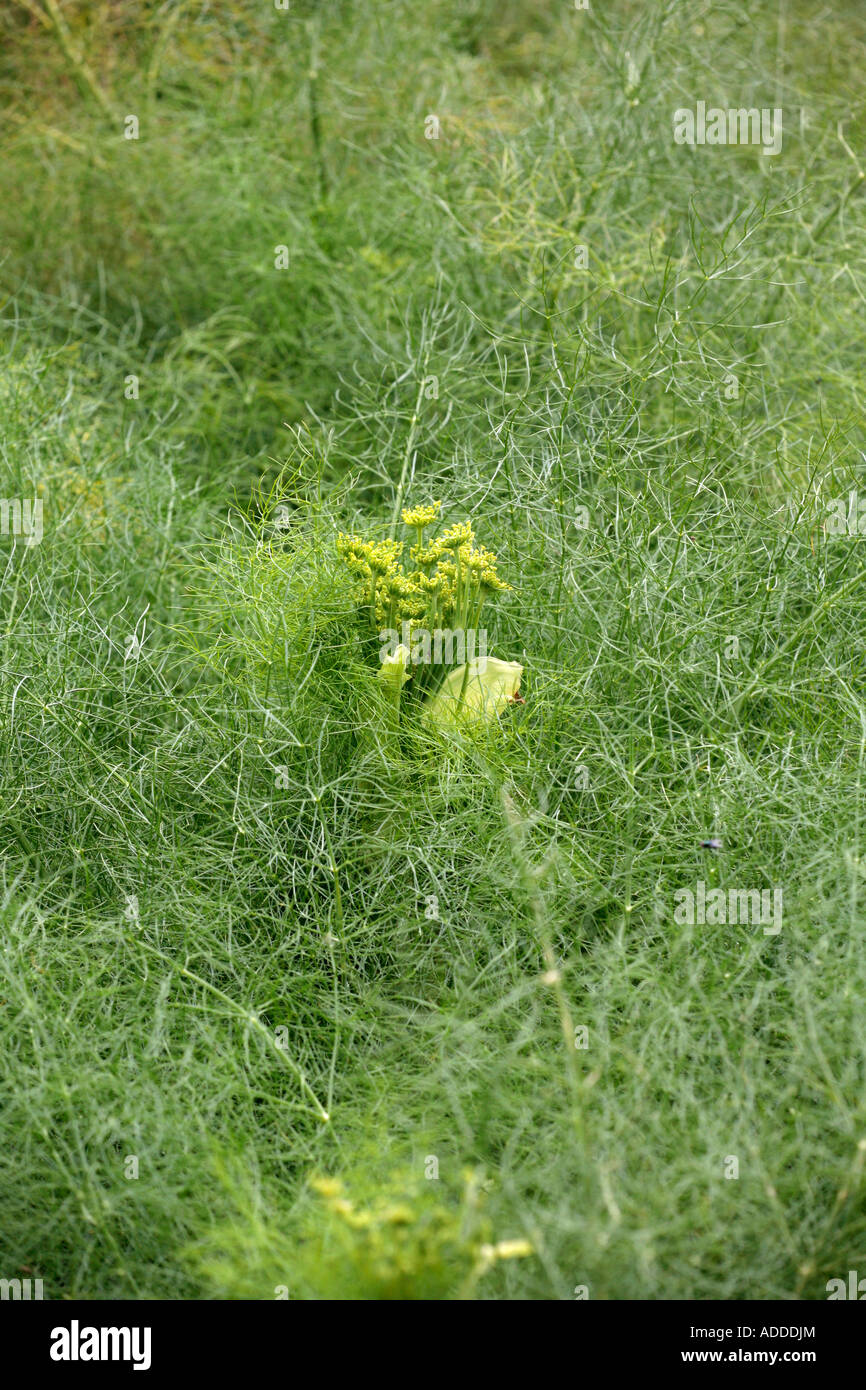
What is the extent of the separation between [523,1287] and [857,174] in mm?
3382

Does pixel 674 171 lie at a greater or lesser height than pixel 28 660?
greater

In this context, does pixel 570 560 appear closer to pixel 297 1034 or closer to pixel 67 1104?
pixel 297 1034

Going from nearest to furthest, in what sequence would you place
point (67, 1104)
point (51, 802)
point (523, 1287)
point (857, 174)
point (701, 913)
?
1. point (523, 1287)
2. point (67, 1104)
3. point (701, 913)
4. point (51, 802)
5. point (857, 174)

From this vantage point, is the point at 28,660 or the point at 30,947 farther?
the point at 28,660

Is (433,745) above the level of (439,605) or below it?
below

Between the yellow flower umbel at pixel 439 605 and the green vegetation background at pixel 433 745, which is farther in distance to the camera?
the yellow flower umbel at pixel 439 605

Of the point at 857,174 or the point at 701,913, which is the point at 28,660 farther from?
the point at 857,174

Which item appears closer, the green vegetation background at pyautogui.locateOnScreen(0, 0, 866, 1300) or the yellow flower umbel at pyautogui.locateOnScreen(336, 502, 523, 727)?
the green vegetation background at pyautogui.locateOnScreen(0, 0, 866, 1300)

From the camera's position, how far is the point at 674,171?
12.8 ft
